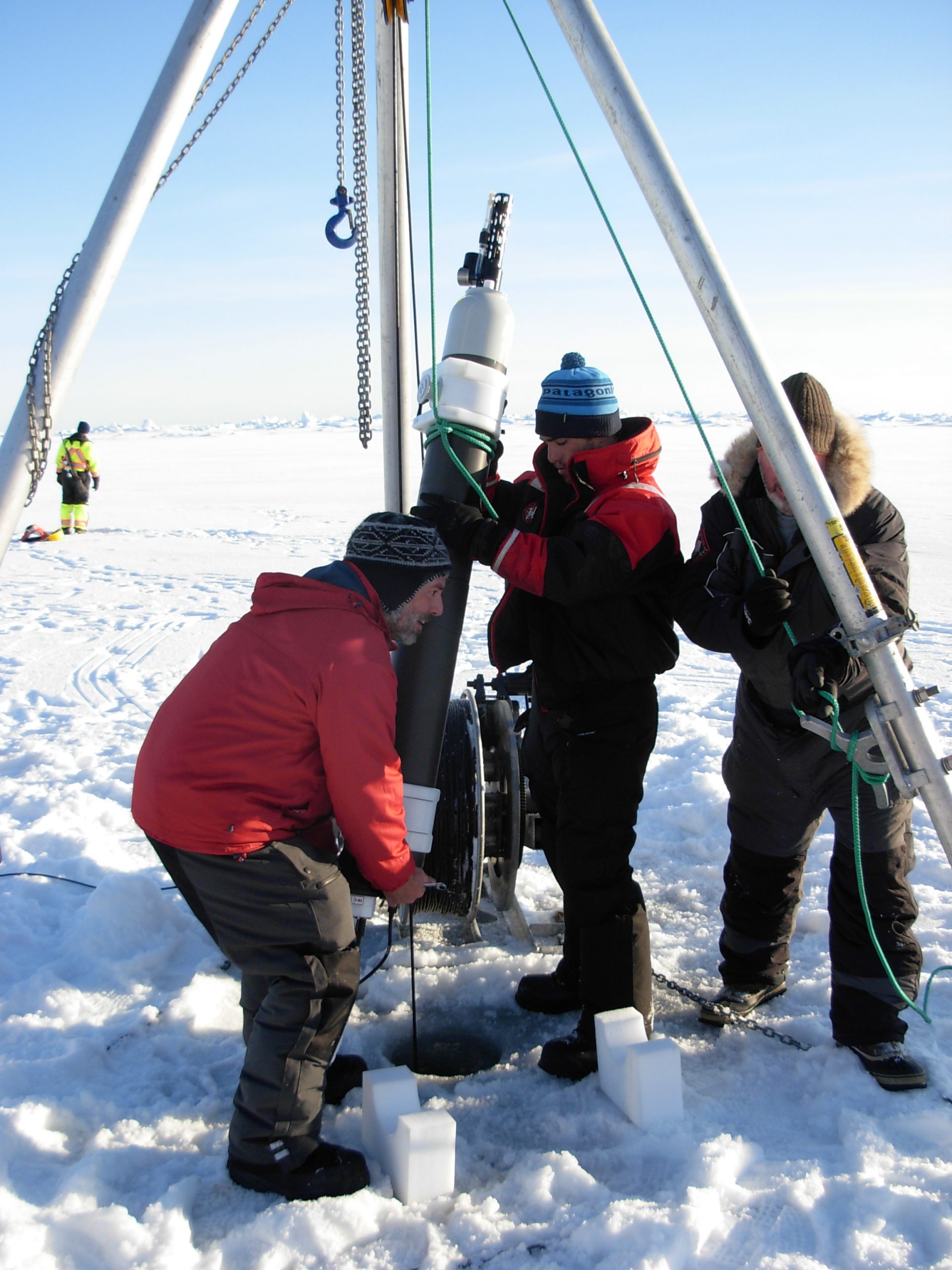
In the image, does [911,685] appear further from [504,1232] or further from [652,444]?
[504,1232]

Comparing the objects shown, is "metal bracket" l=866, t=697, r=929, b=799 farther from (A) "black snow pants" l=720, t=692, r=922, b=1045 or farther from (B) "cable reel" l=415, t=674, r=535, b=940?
(B) "cable reel" l=415, t=674, r=535, b=940

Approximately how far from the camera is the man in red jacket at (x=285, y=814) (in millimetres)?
2363

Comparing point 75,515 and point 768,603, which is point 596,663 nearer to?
point 768,603

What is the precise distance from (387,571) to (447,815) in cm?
119

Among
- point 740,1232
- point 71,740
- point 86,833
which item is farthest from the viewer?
point 71,740

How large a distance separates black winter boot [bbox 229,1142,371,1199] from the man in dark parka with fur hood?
142cm

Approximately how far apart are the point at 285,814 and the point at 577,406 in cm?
156

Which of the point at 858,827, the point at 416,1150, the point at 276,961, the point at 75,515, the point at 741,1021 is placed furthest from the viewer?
the point at 75,515

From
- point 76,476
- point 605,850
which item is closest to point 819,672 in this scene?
point 605,850

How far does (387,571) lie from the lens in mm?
2633

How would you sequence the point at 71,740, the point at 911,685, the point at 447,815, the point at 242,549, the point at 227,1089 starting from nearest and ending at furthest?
the point at 911,685, the point at 227,1089, the point at 447,815, the point at 71,740, the point at 242,549

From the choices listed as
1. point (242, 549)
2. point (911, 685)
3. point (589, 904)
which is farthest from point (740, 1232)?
point (242, 549)

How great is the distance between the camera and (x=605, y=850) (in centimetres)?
302

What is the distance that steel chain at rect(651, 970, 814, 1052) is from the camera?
3117 millimetres
